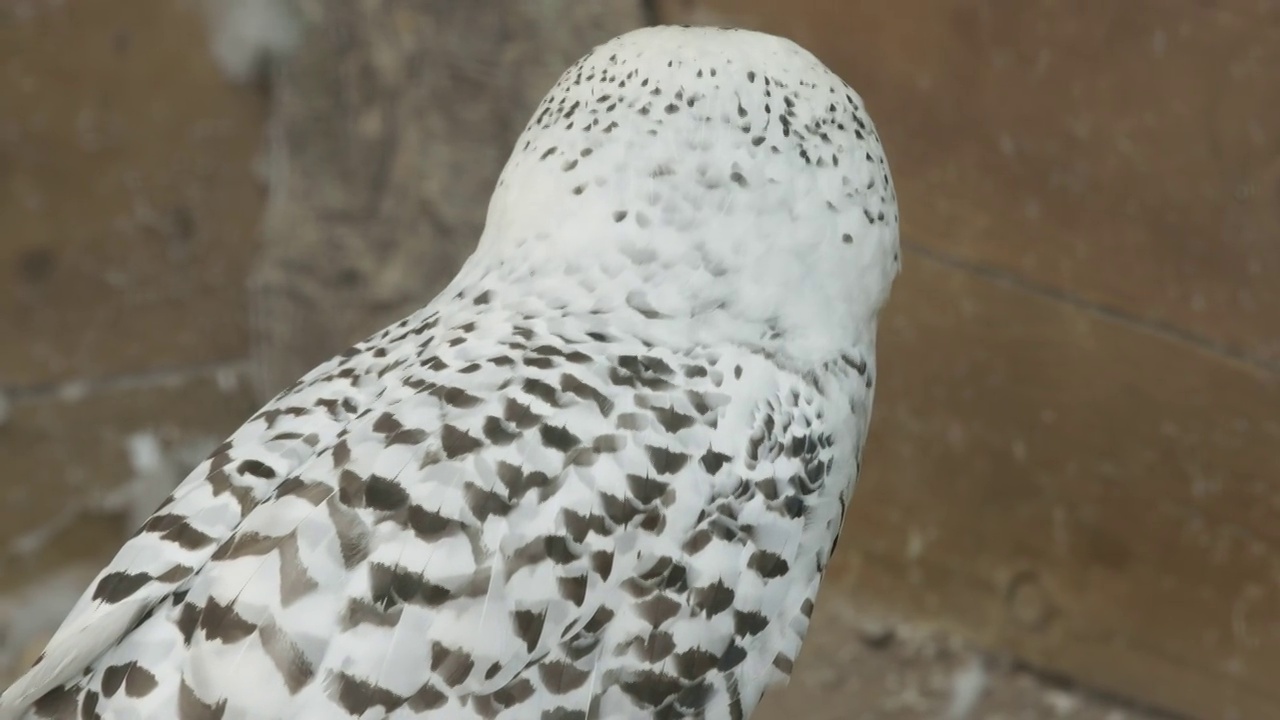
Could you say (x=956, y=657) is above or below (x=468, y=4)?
below

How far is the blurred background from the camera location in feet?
5.42

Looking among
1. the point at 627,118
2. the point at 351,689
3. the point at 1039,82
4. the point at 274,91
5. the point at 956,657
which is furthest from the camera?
the point at 274,91

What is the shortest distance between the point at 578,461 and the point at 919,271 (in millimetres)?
1048

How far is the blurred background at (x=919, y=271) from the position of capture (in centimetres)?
165

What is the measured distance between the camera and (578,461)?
2.71 ft

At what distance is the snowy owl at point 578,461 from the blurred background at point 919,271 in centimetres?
79

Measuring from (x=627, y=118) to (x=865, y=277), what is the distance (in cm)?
23

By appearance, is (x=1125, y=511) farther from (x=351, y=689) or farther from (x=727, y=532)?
(x=351, y=689)

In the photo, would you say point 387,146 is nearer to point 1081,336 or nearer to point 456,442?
point 1081,336

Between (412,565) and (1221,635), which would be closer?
(412,565)

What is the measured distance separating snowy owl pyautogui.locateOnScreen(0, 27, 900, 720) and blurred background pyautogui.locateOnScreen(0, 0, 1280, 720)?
786 mm

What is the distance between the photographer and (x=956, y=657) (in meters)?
1.93

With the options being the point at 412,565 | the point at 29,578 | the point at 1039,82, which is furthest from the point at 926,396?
the point at 29,578

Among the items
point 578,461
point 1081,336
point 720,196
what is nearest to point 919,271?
point 1081,336
